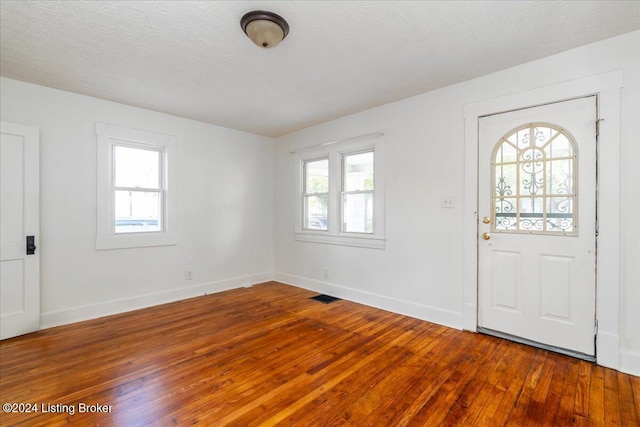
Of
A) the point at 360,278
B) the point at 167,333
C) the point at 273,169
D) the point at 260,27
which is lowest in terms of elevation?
the point at 167,333

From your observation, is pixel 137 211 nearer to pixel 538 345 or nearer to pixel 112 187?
pixel 112 187

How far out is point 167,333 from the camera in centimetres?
315

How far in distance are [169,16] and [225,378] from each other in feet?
8.91

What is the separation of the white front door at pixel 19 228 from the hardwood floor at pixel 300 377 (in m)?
0.29

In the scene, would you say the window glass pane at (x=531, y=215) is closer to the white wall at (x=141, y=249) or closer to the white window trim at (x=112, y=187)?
the white wall at (x=141, y=249)

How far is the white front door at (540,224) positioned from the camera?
2.57 m

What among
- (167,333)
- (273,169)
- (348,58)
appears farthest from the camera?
(273,169)

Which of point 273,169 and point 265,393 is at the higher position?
point 273,169

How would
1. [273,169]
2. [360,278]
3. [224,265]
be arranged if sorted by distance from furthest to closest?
[273,169], [224,265], [360,278]

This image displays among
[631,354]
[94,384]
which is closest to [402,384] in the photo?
[631,354]

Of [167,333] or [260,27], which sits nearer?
[260,27]

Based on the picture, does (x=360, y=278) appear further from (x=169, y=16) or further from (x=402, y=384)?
(x=169, y=16)

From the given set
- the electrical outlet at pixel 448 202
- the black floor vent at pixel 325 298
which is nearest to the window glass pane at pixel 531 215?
the electrical outlet at pixel 448 202

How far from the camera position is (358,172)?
4402mm
